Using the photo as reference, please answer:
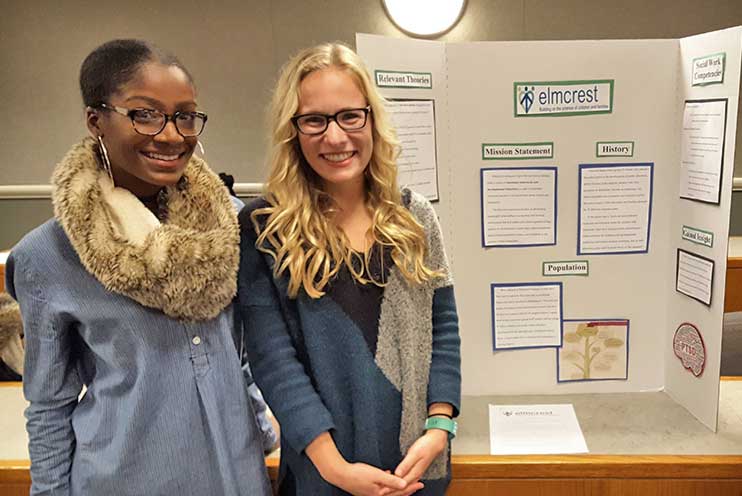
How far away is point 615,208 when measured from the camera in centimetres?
152

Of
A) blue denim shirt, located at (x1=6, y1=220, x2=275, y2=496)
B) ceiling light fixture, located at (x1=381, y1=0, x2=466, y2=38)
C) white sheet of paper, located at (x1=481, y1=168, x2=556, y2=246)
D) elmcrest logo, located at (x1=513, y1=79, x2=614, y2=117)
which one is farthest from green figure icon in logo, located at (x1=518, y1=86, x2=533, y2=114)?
ceiling light fixture, located at (x1=381, y1=0, x2=466, y2=38)

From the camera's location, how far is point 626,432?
143 centimetres

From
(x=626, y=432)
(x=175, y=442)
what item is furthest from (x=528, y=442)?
(x=175, y=442)

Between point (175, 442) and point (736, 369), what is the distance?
1.72m

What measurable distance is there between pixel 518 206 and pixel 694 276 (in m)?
0.46

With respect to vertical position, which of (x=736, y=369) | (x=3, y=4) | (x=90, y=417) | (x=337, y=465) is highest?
(x=3, y=4)

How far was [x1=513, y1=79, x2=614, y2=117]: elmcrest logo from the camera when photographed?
146cm

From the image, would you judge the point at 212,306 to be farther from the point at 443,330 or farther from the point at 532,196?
the point at 532,196

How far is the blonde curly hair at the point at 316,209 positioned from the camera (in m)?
1.03

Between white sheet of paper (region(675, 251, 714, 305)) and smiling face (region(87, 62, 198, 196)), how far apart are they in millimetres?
1203

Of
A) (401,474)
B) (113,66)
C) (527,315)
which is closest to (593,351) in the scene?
(527,315)

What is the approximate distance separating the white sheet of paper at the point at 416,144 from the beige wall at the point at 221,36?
2.14m

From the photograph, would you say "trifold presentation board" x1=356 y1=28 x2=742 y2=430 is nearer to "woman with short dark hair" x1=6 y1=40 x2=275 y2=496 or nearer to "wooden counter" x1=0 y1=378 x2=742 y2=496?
"wooden counter" x1=0 y1=378 x2=742 y2=496

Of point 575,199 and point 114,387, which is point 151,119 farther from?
point 575,199
